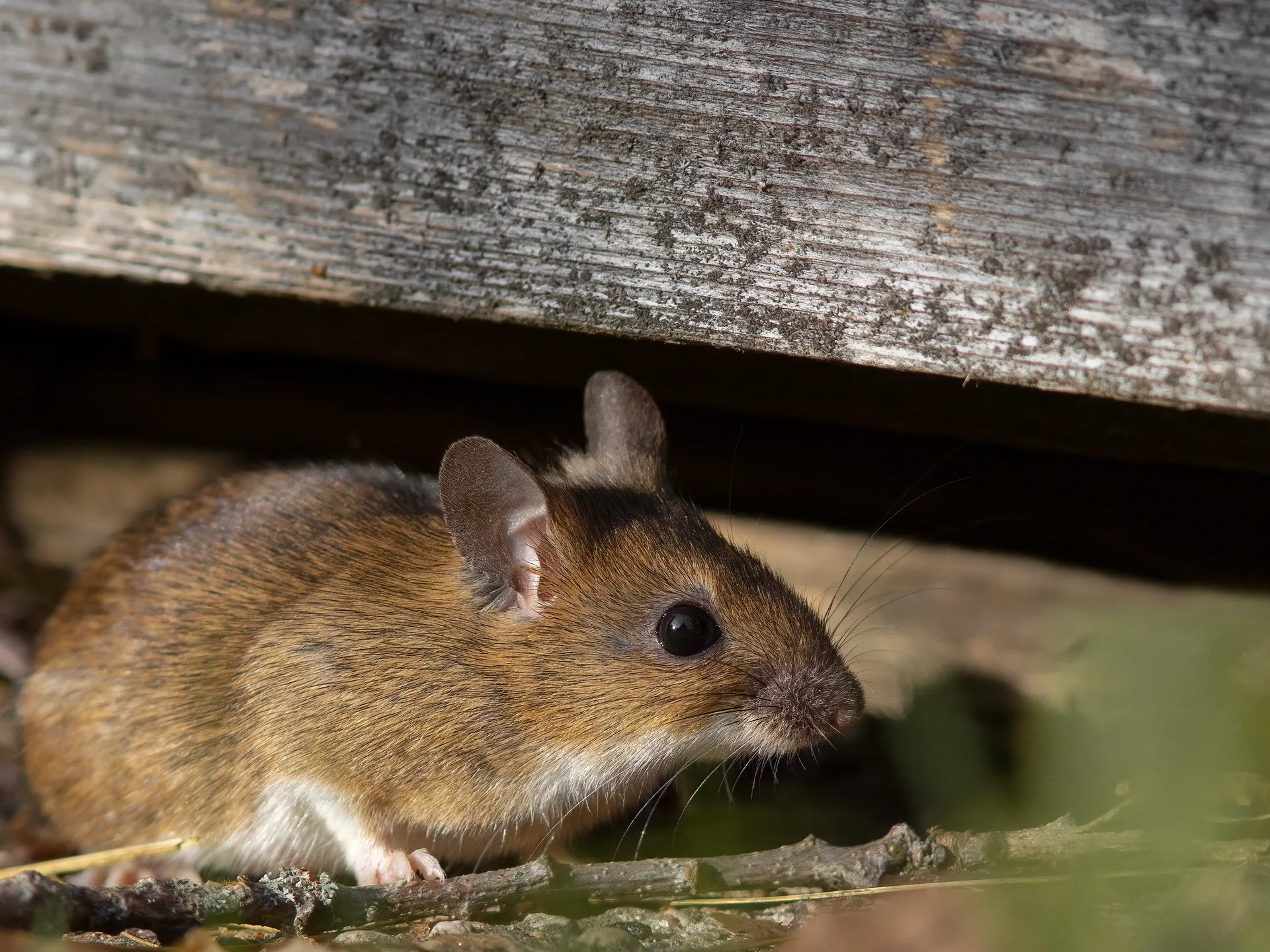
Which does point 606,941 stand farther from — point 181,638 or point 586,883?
point 181,638

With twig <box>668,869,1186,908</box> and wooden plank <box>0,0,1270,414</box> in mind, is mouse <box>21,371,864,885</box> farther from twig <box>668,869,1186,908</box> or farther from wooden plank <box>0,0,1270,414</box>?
wooden plank <box>0,0,1270,414</box>

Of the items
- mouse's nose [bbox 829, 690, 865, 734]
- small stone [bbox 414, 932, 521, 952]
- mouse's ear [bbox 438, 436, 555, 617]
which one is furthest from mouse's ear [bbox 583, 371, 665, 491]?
small stone [bbox 414, 932, 521, 952]

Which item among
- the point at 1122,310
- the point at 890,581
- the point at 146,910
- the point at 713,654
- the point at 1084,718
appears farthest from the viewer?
the point at 890,581

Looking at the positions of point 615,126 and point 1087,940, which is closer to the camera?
point 1087,940

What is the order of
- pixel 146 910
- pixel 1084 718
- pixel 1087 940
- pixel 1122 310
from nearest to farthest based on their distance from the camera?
1. pixel 1087 940
2. pixel 146 910
3. pixel 1122 310
4. pixel 1084 718

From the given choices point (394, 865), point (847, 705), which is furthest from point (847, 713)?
point (394, 865)

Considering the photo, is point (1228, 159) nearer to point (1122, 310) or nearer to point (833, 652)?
point (1122, 310)

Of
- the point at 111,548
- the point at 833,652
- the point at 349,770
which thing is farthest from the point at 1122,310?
the point at 111,548

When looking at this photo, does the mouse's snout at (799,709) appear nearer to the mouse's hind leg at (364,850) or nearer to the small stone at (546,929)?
the small stone at (546,929)
